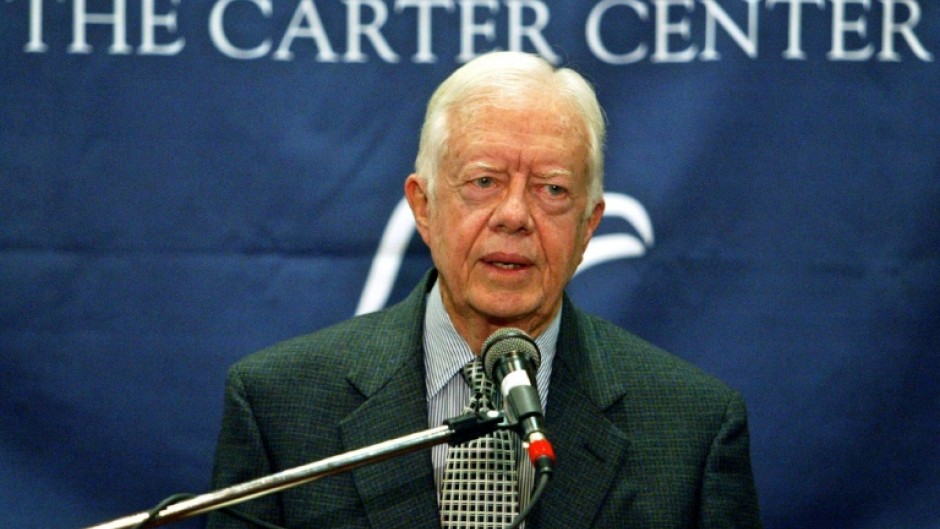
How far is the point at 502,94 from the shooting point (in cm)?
249

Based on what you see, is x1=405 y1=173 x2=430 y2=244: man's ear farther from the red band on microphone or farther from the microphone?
the red band on microphone

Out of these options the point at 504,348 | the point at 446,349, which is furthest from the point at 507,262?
the point at 504,348

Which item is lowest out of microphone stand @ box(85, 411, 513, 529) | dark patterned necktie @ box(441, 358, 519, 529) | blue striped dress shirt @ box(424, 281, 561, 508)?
dark patterned necktie @ box(441, 358, 519, 529)

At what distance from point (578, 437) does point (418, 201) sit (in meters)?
Result: 0.56

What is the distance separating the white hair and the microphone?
2.05 ft

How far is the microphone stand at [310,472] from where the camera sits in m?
1.83

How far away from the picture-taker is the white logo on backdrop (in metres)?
3.21

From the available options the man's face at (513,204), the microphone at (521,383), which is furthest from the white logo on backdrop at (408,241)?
the microphone at (521,383)

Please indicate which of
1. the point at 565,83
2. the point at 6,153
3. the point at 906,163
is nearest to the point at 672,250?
the point at 906,163

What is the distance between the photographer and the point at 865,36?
Result: 316cm

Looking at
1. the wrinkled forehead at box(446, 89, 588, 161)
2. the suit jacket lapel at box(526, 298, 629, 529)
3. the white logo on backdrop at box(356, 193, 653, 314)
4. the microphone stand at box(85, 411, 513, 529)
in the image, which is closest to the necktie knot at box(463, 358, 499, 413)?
the suit jacket lapel at box(526, 298, 629, 529)

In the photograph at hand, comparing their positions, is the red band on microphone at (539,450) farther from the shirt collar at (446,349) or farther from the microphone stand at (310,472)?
the shirt collar at (446,349)

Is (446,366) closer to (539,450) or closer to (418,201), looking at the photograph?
(418,201)

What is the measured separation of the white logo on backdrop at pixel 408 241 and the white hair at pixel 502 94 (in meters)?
0.61
